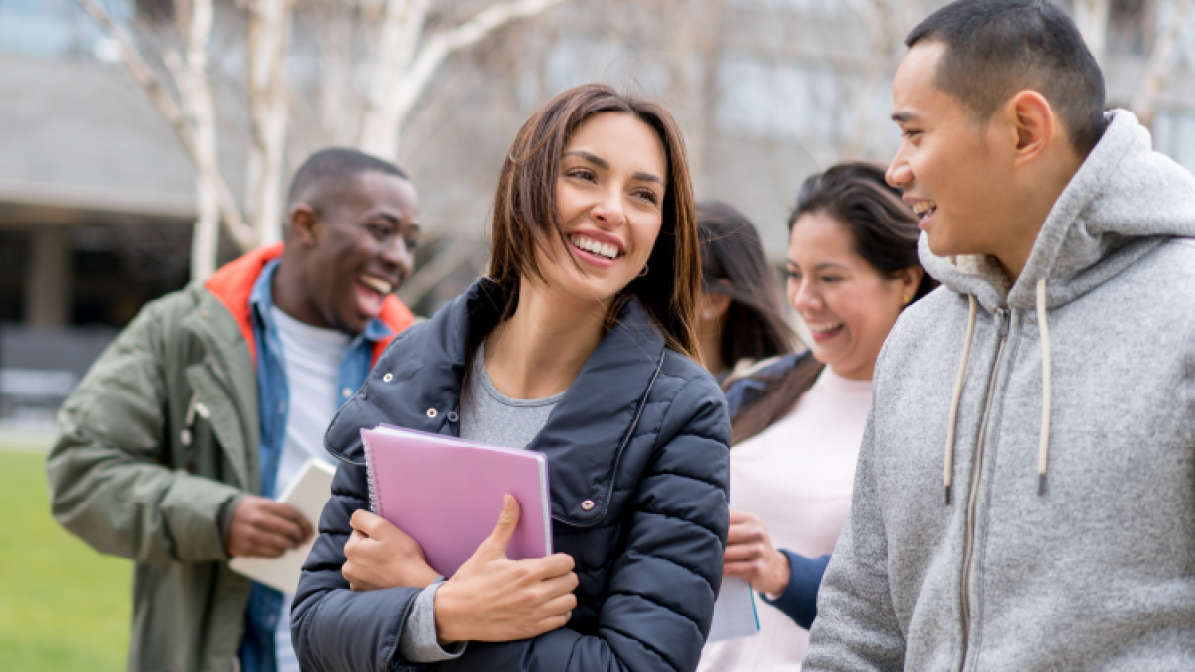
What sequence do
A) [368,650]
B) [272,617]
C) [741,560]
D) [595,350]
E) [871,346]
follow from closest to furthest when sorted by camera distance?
1. [368,650]
2. [595,350]
3. [741,560]
4. [871,346]
5. [272,617]

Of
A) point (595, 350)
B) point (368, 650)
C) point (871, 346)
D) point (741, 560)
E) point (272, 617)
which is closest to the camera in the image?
point (368, 650)

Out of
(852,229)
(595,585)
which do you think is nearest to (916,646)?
(595,585)

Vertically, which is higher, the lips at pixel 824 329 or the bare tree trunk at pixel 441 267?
the lips at pixel 824 329

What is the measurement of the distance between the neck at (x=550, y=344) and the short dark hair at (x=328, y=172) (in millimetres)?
1772

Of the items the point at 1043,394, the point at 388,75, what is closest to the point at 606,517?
the point at 1043,394

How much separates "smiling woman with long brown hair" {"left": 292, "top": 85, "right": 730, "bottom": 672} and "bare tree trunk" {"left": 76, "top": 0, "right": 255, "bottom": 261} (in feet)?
16.7

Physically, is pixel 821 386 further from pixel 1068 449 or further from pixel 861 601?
pixel 1068 449

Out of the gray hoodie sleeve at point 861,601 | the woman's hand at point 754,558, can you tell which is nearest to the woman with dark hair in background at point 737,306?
the woman's hand at point 754,558

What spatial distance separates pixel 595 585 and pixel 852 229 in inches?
56.8

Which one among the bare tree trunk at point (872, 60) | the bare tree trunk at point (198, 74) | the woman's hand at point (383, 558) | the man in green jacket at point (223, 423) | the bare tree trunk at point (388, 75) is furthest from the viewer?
the bare tree trunk at point (872, 60)

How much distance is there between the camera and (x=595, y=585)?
1854 millimetres

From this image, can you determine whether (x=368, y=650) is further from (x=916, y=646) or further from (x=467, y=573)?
(x=916, y=646)

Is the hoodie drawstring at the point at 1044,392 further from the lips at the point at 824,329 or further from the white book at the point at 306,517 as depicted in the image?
the white book at the point at 306,517

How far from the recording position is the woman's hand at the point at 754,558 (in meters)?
2.34
